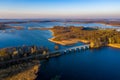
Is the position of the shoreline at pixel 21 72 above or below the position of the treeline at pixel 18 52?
below

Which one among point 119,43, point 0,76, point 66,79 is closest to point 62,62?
point 66,79

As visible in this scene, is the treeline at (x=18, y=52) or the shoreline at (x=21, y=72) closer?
the shoreline at (x=21, y=72)

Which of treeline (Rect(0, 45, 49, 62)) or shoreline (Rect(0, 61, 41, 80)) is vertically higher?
treeline (Rect(0, 45, 49, 62))

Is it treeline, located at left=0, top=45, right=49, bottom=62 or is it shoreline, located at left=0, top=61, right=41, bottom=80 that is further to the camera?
treeline, located at left=0, top=45, right=49, bottom=62

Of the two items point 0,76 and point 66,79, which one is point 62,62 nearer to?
point 66,79

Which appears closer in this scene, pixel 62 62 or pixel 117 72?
pixel 117 72

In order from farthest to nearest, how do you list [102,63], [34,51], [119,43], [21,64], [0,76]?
[119,43], [34,51], [102,63], [21,64], [0,76]

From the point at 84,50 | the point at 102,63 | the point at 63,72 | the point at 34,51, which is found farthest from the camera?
the point at 84,50

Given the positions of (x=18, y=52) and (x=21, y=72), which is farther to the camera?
(x=18, y=52)

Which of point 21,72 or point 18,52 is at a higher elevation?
point 18,52
